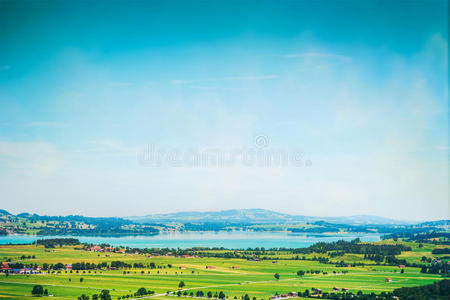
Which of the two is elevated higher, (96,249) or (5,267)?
(5,267)

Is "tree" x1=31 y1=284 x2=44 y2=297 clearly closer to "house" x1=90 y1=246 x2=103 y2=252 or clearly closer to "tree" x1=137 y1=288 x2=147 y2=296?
"tree" x1=137 y1=288 x2=147 y2=296

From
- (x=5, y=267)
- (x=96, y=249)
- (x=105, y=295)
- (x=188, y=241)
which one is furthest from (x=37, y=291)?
(x=188, y=241)

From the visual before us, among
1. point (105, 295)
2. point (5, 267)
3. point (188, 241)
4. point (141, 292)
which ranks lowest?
point (188, 241)

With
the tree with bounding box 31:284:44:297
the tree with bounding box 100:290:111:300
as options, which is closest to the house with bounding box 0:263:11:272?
the tree with bounding box 31:284:44:297

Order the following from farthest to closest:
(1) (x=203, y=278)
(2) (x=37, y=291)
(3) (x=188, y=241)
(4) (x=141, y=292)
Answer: (3) (x=188, y=241), (1) (x=203, y=278), (4) (x=141, y=292), (2) (x=37, y=291)

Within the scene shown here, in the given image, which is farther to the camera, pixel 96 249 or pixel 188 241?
pixel 188 241

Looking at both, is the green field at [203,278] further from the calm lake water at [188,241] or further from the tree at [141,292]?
the calm lake water at [188,241]

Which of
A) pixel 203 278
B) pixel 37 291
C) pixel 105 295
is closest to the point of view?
pixel 105 295

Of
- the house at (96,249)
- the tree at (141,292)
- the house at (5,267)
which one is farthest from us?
the house at (96,249)

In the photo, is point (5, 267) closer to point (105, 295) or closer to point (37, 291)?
point (37, 291)

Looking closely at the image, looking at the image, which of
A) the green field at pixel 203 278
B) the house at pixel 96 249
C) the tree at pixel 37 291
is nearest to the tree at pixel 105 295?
the green field at pixel 203 278
